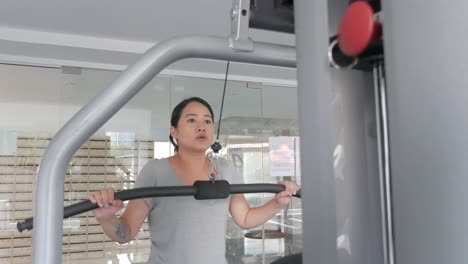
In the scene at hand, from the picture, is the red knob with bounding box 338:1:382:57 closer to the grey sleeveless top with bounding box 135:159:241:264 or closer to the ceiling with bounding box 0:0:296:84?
the grey sleeveless top with bounding box 135:159:241:264

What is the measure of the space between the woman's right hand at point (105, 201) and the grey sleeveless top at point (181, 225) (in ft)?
1.06

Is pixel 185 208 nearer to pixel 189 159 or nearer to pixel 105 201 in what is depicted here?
pixel 189 159

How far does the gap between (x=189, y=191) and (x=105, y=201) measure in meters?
0.26

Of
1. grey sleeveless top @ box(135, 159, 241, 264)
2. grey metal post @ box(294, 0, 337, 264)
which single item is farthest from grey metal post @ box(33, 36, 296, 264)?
grey sleeveless top @ box(135, 159, 241, 264)

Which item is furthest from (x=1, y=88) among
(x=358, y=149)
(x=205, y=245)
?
(x=358, y=149)

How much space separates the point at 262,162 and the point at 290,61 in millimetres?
3311

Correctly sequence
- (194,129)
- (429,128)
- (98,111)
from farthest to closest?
(194,129), (98,111), (429,128)

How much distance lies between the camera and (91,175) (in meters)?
3.73

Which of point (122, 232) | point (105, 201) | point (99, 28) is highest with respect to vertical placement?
point (99, 28)

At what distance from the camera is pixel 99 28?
268 cm

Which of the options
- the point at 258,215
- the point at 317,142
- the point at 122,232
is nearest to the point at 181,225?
the point at 122,232

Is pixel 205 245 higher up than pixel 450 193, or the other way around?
pixel 450 193

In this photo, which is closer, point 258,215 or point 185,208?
point 185,208

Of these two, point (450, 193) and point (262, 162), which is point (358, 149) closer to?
point (450, 193)
